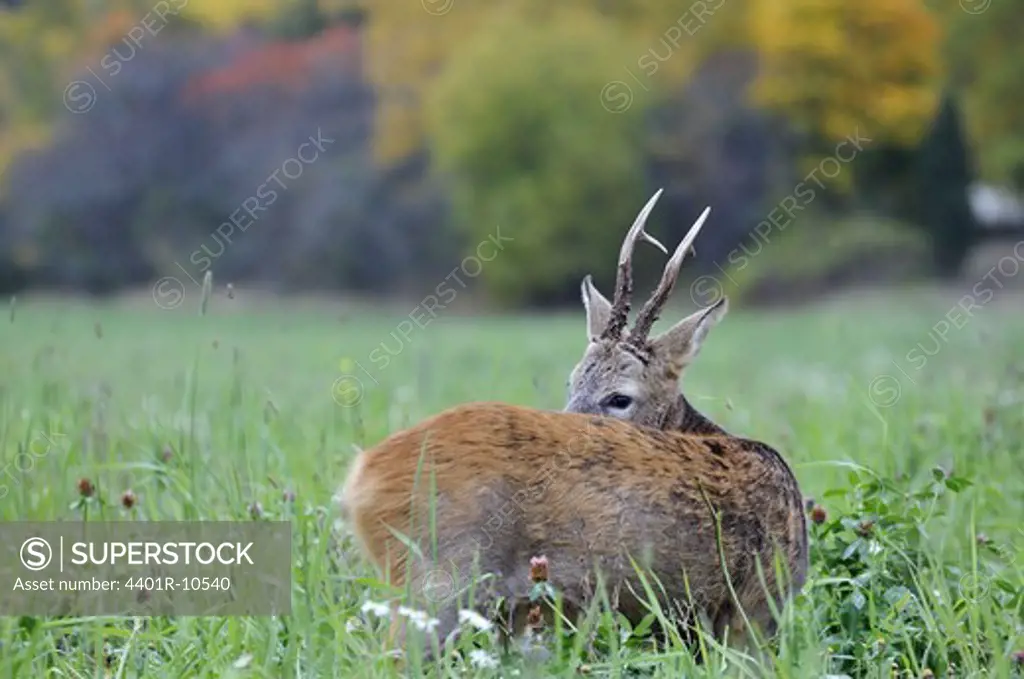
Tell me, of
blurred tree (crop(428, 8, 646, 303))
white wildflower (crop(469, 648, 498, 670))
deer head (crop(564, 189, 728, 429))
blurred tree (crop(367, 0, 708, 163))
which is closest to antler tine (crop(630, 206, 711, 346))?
deer head (crop(564, 189, 728, 429))

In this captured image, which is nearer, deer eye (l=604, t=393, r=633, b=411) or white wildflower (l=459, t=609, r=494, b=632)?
white wildflower (l=459, t=609, r=494, b=632)

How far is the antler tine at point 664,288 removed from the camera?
184 inches

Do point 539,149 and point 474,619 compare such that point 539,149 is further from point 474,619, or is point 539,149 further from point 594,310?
point 474,619

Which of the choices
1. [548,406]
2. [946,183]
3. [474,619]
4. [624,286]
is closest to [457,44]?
[946,183]

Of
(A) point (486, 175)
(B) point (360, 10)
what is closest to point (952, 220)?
(A) point (486, 175)

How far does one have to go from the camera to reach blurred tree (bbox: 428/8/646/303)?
3656 centimetres

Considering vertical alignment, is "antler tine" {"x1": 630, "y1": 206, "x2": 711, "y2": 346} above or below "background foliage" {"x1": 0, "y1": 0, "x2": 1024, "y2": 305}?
below

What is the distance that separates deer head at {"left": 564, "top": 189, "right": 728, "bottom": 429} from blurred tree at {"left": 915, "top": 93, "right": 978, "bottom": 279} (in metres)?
30.0

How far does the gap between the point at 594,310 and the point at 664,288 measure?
75 cm

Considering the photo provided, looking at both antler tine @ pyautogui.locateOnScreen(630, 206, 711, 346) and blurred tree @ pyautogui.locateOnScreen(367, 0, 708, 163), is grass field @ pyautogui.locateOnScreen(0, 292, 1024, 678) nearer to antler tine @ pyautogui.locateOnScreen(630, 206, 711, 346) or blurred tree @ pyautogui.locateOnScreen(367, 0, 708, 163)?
antler tine @ pyautogui.locateOnScreen(630, 206, 711, 346)

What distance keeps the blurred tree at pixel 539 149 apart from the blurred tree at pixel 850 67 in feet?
13.3

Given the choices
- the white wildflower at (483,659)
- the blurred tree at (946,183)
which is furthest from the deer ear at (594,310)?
the blurred tree at (946,183)

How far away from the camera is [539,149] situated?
133ft

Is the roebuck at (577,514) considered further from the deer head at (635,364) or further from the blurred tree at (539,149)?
the blurred tree at (539,149)
